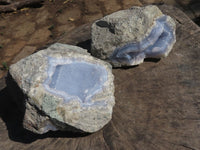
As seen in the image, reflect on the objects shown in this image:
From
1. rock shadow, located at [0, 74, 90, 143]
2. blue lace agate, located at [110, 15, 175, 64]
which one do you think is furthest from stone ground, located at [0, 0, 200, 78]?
blue lace agate, located at [110, 15, 175, 64]

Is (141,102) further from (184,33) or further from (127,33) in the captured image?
(184,33)

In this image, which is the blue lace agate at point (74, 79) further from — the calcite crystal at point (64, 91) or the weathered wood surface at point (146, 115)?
the weathered wood surface at point (146, 115)

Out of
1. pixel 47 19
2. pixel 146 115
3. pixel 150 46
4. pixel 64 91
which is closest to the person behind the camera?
pixel 64 91

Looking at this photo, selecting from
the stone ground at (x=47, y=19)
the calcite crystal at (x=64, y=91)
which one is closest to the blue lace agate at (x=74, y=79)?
the calcite crystal at (x=64, y=91)

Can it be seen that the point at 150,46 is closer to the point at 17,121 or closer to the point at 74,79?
the point at 74,79

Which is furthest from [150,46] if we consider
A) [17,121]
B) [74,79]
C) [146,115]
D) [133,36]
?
[17,121]

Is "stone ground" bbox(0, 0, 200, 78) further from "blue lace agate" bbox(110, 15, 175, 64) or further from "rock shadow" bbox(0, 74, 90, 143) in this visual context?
"blue lace agate" bbox(110, 15, 175, 64)

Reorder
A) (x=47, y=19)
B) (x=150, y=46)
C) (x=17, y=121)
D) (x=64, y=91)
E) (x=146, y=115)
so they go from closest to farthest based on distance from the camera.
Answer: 1. (x=64, y=91)
2. (x=146, y=115)
3. (x=17, y=121)
4. (x=150, y=46)
5. (x=47, y=19)

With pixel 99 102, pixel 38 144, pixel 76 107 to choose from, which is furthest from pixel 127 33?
pixel 38 144

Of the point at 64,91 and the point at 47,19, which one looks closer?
the point at 64,91
